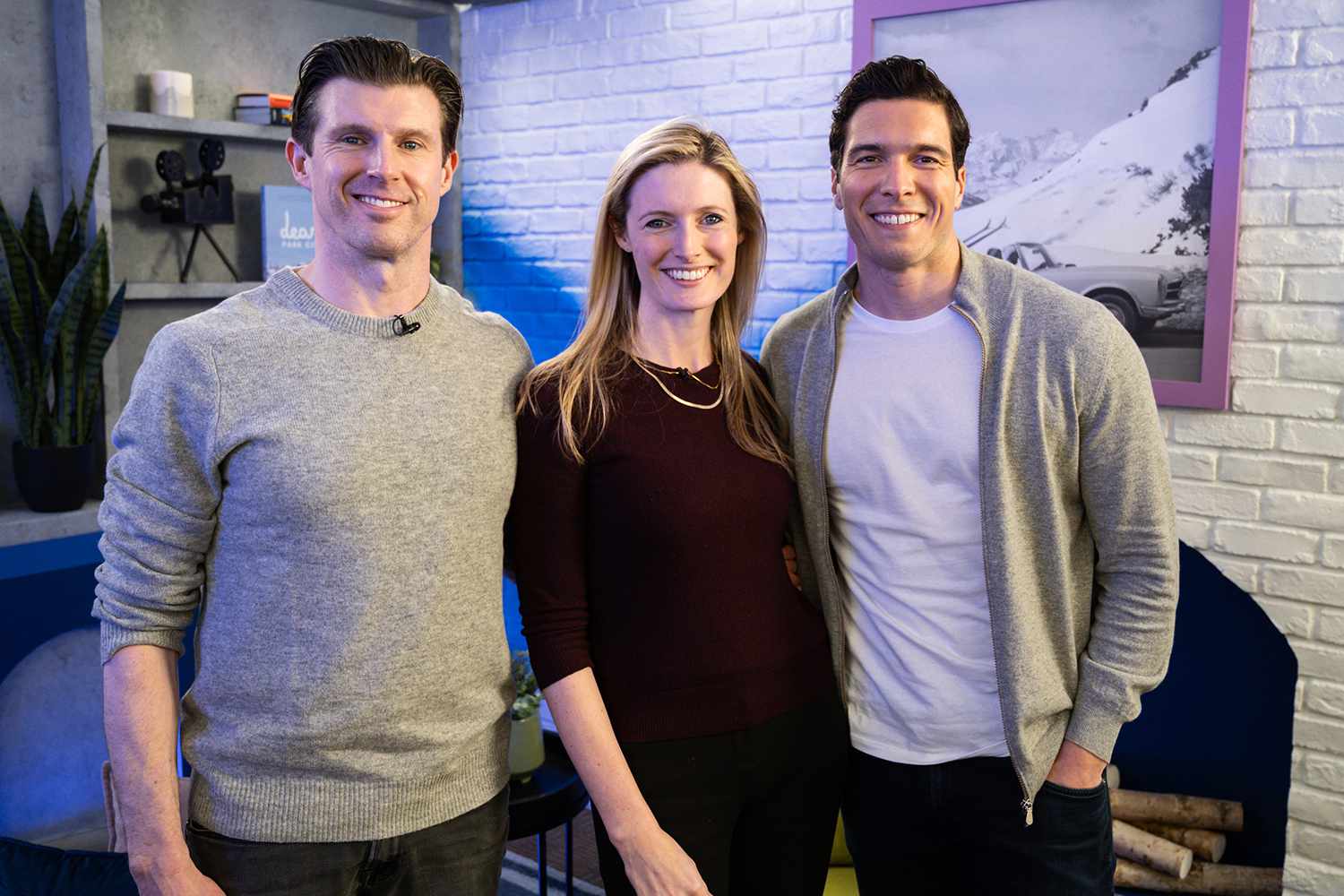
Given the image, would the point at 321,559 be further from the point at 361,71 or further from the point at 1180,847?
the point at 1180,847

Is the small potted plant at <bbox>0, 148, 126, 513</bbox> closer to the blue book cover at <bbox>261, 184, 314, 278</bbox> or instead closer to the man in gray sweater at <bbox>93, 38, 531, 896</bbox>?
the blue book cover at <bbox>261, 184, 314, 278</bbox>

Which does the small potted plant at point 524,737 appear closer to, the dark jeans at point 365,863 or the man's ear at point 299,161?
the dark jeans at point 365,863

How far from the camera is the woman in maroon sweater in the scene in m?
1.52

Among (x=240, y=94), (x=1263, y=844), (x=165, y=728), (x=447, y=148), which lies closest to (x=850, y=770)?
(x=165, y=728)

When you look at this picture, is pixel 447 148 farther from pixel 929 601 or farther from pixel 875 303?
pixel 929 601

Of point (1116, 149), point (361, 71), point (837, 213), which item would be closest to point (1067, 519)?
point (361, 71)

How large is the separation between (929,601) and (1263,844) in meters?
2.10

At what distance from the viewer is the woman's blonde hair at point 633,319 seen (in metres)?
1.56

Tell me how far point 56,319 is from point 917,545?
90.0 inches

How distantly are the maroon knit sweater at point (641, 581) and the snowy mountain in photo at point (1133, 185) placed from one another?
1.66m

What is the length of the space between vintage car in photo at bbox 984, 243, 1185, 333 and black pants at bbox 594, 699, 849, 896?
60.6 inches

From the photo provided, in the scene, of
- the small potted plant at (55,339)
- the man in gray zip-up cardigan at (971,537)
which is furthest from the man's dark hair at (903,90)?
the small potted plant at (55,339)

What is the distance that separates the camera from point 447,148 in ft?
5.16

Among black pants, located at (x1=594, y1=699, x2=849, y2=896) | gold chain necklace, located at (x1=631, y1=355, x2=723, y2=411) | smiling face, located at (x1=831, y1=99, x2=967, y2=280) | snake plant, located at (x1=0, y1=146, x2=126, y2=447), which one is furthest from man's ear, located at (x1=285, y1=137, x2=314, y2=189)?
snake plant, located at (x1=0, y1=146, x2=126, y2=447)
